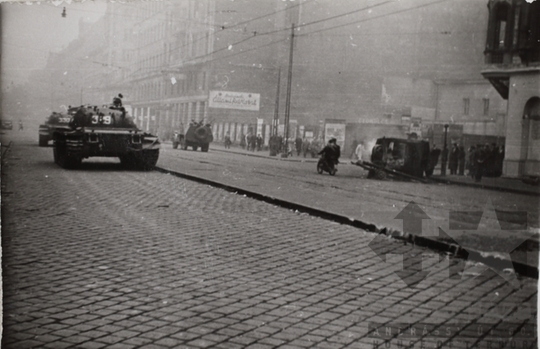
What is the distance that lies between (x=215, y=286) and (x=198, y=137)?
52.7 feet

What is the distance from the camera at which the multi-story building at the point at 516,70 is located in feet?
27.9

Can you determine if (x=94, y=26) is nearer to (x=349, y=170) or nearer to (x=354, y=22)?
(x=354, y=22)

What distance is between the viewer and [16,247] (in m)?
5.20

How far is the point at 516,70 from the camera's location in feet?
30.5

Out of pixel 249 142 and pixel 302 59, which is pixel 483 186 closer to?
pixel 302 59

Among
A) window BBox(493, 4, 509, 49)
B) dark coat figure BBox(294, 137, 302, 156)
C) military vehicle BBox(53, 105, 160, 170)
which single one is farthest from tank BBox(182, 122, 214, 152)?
window BBox(493, 4, 509, 49)

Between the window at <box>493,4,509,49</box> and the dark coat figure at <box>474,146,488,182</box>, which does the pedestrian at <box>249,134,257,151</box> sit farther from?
the window at <box>493,4,509,49</box>

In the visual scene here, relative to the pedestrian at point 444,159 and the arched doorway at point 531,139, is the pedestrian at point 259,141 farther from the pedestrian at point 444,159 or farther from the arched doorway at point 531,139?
the arched doorway at point 531,139

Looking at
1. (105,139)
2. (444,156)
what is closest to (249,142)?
(105,139)

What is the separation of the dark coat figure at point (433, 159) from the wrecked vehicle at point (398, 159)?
25 mm

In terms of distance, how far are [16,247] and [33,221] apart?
1536 millimetres

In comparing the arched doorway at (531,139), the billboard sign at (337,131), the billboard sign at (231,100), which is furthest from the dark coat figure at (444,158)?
the billboard sign at (231,100)

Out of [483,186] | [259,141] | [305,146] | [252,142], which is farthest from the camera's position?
[305,146]

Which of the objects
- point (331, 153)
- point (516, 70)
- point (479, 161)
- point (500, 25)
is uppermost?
point (500, 25)
